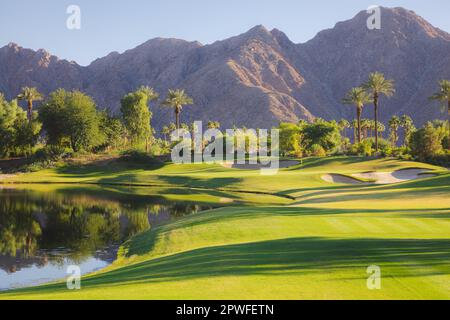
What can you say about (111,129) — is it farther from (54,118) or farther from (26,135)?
(26,135)

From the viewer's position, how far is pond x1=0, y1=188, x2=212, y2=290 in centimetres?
2433

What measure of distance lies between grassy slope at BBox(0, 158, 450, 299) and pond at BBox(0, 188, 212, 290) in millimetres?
2120

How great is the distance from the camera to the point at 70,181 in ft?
255

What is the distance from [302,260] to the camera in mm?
15891

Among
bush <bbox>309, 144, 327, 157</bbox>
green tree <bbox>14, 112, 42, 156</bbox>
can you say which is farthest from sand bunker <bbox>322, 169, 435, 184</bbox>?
green tree <bbox>14, 112, 42, 156</bbox>

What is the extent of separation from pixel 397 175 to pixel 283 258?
195 ft

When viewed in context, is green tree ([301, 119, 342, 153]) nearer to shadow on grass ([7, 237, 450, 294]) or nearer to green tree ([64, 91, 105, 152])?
green tree ([64, 91, 105, 152])

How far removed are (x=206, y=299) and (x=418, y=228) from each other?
48.5 ft

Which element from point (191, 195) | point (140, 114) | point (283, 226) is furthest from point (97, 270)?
point (140, 114)

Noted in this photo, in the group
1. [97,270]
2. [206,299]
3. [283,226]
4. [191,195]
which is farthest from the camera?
[191,195]

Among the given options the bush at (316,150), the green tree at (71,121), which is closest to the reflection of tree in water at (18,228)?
the green tree at (71,121)

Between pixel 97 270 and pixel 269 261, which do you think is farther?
pixel 97 270

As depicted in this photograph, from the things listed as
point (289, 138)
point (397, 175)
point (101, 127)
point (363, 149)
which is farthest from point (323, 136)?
point (397, 175)
